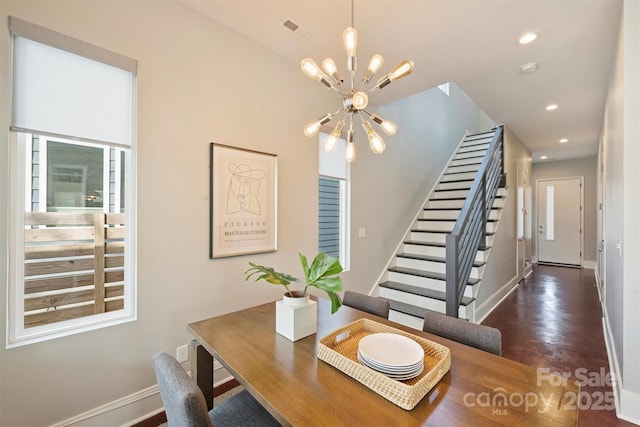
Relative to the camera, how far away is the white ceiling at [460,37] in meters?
1.94

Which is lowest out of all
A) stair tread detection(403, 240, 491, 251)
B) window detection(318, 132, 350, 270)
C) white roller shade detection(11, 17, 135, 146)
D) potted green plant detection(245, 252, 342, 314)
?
stair tread detection(403, 240, 491, 251)

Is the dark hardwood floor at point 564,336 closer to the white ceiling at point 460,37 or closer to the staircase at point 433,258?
the staircase at point 433,258

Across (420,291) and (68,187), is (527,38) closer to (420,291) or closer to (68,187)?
(420,291)

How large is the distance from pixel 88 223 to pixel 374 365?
1.83 metres

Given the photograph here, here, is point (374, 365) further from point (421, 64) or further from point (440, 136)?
point (440, 136)

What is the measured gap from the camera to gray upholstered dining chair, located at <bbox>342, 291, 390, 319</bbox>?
185 cm

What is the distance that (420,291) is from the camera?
11.1ft

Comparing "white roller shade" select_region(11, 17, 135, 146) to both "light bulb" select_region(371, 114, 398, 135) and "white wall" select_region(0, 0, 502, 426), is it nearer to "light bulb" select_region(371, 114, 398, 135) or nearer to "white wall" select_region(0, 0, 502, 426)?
"white wall" select_region(0, 0, 502, 426)

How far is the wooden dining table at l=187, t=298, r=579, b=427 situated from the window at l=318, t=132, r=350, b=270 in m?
1.82

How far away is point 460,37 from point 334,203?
6.36ft

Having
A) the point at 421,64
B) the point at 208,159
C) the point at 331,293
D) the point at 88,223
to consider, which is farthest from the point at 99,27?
the point at 421,64

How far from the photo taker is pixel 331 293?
1.33 meters

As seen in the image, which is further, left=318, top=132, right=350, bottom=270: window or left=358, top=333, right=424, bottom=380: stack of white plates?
left=318, top=132, right=350, bottom=270: window

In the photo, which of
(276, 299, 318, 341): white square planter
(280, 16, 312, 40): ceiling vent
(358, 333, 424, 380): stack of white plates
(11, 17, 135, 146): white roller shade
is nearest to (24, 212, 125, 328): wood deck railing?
(11, 17, 135, 146): white roller shade
